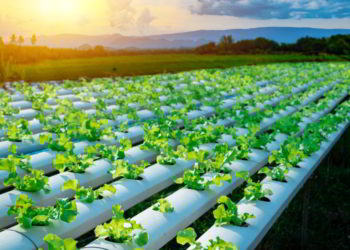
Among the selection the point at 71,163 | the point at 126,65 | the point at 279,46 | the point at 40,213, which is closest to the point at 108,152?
the point at 71,163

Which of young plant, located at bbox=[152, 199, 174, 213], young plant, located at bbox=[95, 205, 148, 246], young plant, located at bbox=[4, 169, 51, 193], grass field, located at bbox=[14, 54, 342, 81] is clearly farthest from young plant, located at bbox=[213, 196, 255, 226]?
grass field, located at bbox=[14, 54, 342, 81]

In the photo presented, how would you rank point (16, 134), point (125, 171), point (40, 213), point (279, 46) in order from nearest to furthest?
point (40, 213) → point (125, 171) → point (16, 134) → point (279, 46)

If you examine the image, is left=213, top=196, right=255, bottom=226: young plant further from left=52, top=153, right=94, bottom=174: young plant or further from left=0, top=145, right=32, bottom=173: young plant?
left=0, top=145, right=32, bottom=173: young plant

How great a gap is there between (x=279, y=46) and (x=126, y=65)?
10.2 m

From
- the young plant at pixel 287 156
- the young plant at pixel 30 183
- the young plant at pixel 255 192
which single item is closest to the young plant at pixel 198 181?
the young plant at pixel 255 192

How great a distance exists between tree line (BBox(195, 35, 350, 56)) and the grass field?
861 millimetres

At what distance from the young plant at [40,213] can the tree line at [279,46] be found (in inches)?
668

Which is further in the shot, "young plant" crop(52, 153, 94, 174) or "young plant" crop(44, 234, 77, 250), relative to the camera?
"young plant" crop(52, 153, 94, 174)

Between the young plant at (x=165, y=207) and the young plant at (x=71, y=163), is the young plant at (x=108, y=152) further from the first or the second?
the young plant at (x=165, y=207)

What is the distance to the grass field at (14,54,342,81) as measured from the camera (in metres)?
13.0

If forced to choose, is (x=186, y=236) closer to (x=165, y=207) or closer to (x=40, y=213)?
(x=165, y=207)

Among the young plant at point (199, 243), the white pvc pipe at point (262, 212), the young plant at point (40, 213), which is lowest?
the white pvc pipe at point (262, 212)

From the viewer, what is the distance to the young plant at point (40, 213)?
1.65 meters

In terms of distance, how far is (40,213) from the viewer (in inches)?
66.2
